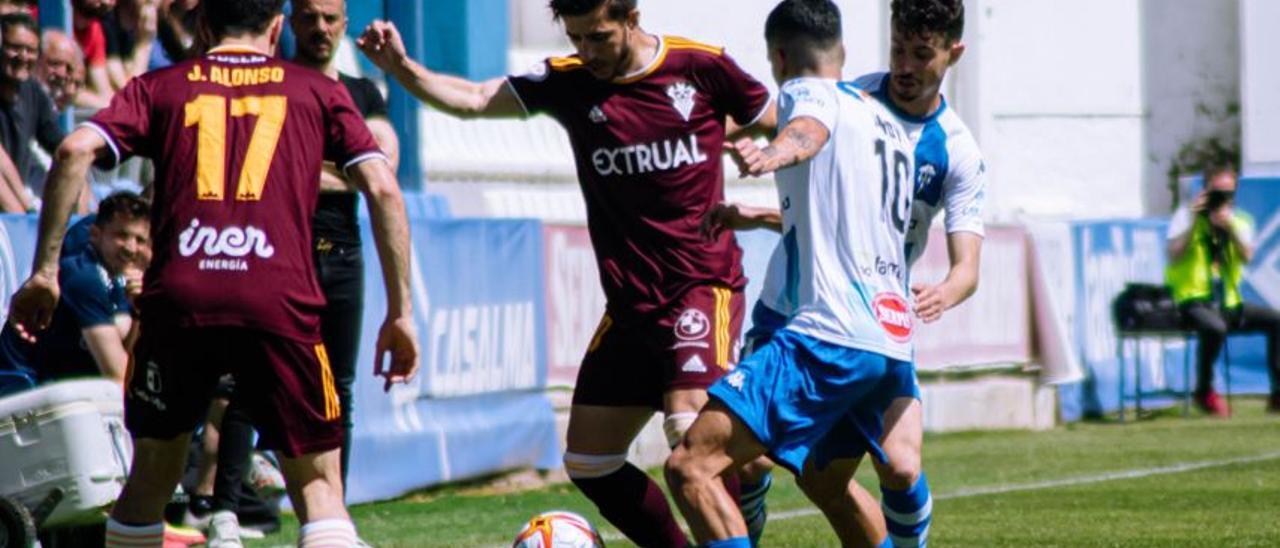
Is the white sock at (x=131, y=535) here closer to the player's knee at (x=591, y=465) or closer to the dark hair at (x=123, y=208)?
the player's knee at (x=591, y=465)

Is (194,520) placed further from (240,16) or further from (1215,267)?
(1215,267)

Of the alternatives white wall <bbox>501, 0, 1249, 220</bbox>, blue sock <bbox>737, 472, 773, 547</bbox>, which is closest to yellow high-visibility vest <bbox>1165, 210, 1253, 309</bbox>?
white wall <bbox>501, 0, 1249, 220</bbox>

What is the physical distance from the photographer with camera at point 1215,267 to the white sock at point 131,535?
14.9 m

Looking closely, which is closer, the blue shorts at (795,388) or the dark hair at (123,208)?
the blue shorts at (795,388)

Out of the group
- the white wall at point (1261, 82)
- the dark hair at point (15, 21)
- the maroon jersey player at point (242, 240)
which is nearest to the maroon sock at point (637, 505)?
the maroon jersey player at point (242, 240)

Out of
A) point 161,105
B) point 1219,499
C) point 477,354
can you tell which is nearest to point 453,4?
point 477,354

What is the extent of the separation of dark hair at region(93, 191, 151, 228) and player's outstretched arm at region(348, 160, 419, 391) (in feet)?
10.4

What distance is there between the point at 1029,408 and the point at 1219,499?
6.67 m

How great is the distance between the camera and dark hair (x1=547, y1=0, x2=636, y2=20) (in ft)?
26.6

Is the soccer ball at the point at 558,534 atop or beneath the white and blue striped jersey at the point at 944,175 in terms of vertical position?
beneath

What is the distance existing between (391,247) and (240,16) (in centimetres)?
73

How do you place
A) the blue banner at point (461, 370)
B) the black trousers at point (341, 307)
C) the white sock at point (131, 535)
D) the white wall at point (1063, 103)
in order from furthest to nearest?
the white wall at point (1063, 103) < the blue banner at point (461, 370) < the black trousers at point (341, 307) < the white sock at point (131, 535)

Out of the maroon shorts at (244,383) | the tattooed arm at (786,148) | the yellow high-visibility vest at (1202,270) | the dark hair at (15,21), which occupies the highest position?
the dark hair at (15,21)

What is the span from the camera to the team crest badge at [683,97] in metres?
8.41
